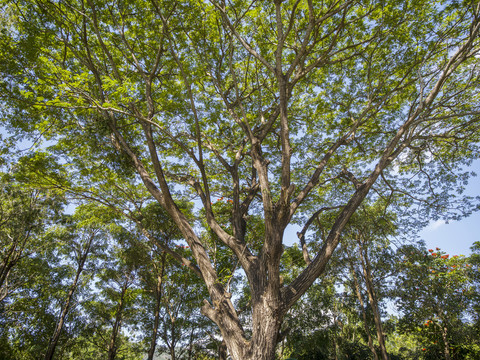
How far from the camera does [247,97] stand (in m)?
6.53

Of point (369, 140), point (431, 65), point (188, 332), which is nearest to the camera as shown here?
point (431, 65)

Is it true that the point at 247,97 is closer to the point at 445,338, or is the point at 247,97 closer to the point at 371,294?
the point at 371,294

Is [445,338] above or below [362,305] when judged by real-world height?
below

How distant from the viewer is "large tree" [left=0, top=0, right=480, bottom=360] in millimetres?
3928

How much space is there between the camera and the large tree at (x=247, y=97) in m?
3.93

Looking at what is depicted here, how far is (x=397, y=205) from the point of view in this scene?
8.20 metres

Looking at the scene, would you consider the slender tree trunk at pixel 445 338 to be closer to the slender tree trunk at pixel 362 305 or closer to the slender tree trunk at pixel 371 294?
the slender tree trunk at pixel 371 294

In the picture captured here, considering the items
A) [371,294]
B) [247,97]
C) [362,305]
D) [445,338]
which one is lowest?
[445,338]

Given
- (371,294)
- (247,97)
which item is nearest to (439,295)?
(371,294)

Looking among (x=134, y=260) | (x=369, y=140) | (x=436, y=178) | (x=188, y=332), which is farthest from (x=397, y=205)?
(x=188, y=332)

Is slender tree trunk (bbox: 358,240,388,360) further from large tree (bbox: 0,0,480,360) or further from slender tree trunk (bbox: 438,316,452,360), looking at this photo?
large tree (bbox: 0,0,480,360)

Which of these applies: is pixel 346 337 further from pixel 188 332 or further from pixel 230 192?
pixel 230 192

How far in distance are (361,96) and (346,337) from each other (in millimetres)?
14116

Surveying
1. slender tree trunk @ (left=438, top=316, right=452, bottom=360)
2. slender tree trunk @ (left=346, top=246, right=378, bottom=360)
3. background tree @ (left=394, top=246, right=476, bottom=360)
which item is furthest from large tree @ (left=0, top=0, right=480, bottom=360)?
slender tree trunk @ (left=438, top=316, right=452, bottom=360)
